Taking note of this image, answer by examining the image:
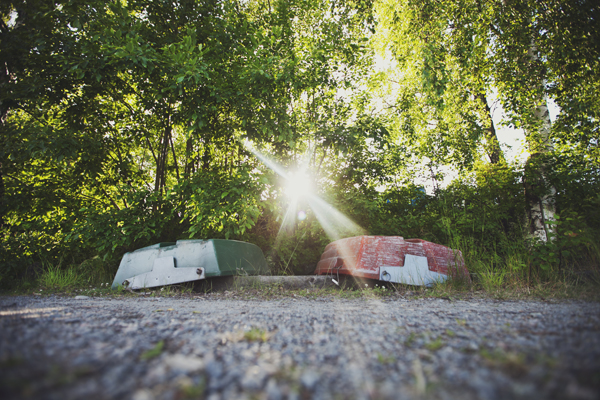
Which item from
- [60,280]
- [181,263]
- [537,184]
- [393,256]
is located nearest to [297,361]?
[393,256]

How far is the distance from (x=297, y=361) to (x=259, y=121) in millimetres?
5043

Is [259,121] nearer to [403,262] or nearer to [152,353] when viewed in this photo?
[403,262]

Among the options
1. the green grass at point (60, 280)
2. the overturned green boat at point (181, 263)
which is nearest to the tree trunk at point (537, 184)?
the overturned green boat at point (181, 263)

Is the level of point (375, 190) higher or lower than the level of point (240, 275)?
higher

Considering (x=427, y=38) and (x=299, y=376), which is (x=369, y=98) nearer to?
(x=427, y=38)

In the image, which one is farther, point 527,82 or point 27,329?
point 527,82

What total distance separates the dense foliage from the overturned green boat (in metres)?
0.61

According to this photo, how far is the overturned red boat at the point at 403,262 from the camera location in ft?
13.3

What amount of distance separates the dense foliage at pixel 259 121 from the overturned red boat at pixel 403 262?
498 mm

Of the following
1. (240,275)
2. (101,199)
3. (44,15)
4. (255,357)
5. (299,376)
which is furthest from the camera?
(101,199)

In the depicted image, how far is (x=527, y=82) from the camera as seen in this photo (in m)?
5.74

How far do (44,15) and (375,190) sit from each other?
7.91 metres

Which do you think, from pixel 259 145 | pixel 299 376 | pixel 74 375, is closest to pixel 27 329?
pixel 74 375

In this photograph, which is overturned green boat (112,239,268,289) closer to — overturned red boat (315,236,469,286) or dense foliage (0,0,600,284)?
dense foliage (0,0,600,284)
